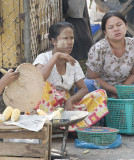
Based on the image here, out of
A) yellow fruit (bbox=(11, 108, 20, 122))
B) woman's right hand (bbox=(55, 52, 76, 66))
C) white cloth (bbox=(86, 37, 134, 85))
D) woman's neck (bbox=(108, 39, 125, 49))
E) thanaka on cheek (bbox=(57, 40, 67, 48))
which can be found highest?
thanaka on cheek (bbox=(57, 40, 67, 48))

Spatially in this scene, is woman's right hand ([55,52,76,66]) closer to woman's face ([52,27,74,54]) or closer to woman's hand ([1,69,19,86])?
woman's face ([52,27,74,54])

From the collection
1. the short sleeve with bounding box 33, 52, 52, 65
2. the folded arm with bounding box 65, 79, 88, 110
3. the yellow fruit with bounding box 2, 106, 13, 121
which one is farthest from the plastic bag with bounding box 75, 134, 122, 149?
the yellow fruit with bounding box 2, 106, 13, 121

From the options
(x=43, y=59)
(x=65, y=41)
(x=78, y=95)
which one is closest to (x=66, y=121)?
(x=78, y=95)

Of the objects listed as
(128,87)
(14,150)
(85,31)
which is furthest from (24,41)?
(85,31)

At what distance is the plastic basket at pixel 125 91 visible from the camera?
4699mm

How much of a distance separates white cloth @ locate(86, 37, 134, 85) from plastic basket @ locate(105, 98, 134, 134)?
486mm

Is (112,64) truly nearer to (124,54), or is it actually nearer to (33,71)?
(124,54)

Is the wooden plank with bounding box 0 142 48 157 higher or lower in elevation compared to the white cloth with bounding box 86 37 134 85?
lower

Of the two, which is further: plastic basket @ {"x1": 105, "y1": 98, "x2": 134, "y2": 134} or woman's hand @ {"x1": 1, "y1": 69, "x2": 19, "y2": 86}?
plastic basket @ {"x1": 105, "y1": 98, "x2": 134, "y2": 134}

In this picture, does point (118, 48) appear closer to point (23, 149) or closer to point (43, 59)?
point (43, 59)

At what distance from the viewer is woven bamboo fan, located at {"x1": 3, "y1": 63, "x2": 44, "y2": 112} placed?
145 inches

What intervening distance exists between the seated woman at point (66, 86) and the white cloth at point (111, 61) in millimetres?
417

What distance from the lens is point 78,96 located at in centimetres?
455

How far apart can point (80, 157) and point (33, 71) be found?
3.19 feet
